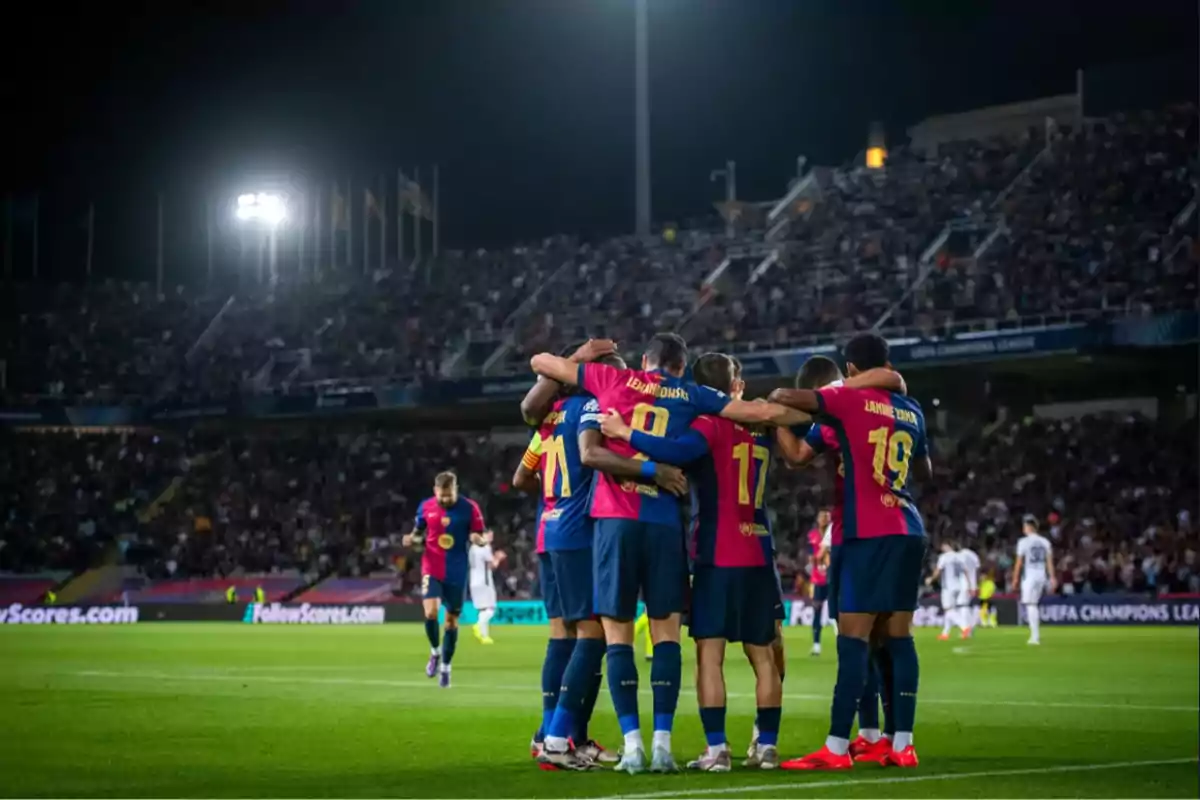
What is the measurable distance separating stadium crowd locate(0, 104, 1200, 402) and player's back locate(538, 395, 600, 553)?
97.1ft

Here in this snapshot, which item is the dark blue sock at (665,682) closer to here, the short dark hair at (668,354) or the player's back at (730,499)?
the player's back at (730,499)

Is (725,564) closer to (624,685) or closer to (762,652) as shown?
(762,652)

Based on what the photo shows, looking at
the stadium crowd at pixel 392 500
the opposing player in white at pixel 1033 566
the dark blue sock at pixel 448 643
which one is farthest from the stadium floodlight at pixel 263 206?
the dark blue sock at pixel 448 643

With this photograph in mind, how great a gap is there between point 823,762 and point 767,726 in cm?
40

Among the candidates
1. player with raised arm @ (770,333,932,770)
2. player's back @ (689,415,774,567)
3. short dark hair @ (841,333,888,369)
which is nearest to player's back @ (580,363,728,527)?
player's back @ (689,415,774,567)

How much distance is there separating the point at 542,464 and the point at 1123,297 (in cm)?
3079

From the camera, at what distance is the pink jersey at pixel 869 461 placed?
35.2 ft

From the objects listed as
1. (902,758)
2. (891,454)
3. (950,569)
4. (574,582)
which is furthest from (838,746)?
(950,569)

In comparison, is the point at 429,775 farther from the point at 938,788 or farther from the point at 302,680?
the point at 302,680

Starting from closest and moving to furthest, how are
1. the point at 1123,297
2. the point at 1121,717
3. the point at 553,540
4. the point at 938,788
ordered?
1. the point at 938,788
2. the point at 553,540
3. the point at 1121,717
4. the point at 1123,297

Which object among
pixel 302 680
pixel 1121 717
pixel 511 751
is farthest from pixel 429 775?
pixel 302 680

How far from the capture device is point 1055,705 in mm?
16656

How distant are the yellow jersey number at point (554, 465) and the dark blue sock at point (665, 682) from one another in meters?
1.35

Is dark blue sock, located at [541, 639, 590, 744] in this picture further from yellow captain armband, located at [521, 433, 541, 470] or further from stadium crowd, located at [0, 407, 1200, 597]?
stadium crowd, located at [0, 407, 1200, 597]
